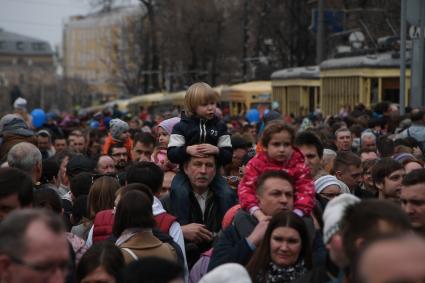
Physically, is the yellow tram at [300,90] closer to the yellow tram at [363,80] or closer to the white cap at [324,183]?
the yellow tram at [363,80]

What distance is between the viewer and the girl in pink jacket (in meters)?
8.40

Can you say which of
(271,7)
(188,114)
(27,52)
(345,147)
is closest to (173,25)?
(271,7)

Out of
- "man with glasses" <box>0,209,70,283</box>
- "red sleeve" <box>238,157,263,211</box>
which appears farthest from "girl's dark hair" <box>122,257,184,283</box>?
"red sleeve" <box>238,157,263,211</box>

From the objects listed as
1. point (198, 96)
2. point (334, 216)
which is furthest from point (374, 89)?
point (334, 216)

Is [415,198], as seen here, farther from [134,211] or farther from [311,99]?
[311,99]

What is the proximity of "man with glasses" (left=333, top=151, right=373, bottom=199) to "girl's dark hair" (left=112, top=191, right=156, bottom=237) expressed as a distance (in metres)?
4.05

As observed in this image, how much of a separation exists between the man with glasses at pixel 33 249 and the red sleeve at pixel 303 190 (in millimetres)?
3110

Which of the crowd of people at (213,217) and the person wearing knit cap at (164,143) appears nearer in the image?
the crowd of people at (213,217)

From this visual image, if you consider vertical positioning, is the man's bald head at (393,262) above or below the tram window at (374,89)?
above

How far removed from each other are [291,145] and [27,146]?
213 cm

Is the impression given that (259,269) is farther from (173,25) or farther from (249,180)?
(173,25)

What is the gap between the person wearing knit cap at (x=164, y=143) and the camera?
11.6 m

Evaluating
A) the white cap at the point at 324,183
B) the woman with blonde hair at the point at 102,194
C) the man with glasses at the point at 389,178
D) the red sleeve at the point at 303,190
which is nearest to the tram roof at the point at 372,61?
the man with glasses at the point at 389,178

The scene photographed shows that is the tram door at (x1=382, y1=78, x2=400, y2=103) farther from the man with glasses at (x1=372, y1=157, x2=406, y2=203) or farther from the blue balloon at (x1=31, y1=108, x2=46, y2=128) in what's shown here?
the man with glasses at (x1=372, y1=157, x2=406, y2=203)
